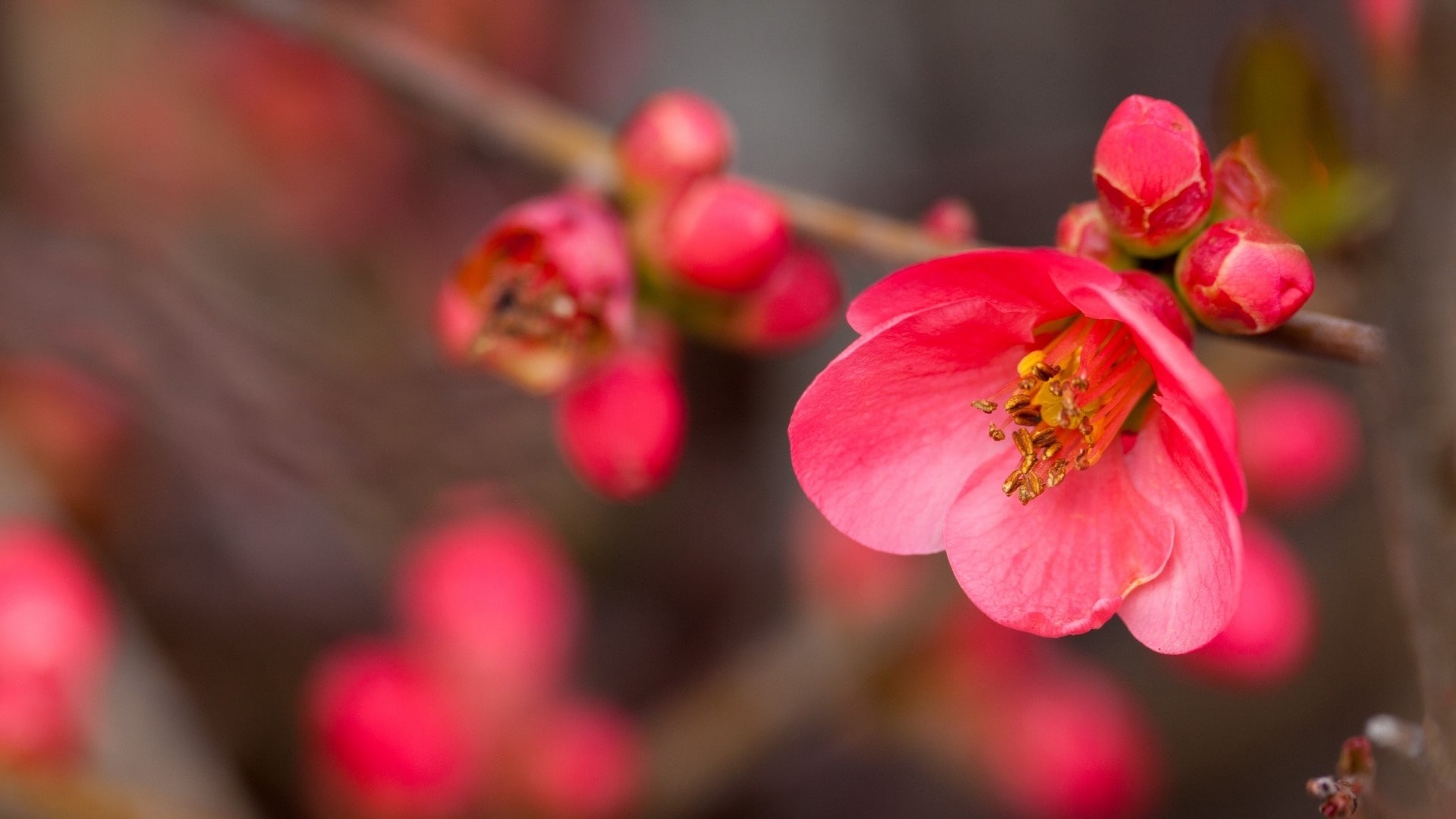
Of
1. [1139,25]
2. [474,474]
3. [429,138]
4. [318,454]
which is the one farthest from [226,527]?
[1139,25]

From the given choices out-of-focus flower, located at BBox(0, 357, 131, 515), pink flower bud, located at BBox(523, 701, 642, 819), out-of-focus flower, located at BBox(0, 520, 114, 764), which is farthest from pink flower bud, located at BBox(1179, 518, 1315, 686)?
out-of-focus flower, located at BBox(0, 357, 131, 515)

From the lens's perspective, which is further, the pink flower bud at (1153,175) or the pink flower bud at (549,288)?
the pink flower bud at (549,288)

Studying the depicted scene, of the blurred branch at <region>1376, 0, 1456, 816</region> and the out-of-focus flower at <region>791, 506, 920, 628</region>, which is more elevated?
the out-of-focus flower at <region>791, 506, 920, 628</region>

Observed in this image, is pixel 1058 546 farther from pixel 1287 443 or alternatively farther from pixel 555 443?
pixel 555 443

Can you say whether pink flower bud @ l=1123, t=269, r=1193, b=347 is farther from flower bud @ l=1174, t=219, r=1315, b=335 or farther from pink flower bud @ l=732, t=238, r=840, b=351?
pink flower bud @ l=732, t=238, r=840, b=351

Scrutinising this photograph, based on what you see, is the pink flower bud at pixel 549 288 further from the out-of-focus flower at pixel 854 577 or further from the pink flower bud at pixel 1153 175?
the out-of-focus flower at pixel 854 577

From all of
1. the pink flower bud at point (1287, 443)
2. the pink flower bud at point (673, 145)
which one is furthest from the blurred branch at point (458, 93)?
the pink flower bud at point (1287, 443)

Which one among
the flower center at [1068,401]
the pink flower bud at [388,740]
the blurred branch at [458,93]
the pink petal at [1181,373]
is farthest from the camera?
the pink flower bud at [388,740]
